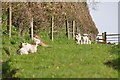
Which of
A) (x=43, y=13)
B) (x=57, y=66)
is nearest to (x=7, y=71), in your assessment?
(x=57, y=66)

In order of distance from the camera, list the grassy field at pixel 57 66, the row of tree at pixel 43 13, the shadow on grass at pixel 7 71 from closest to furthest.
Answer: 1. the grassy field at pixel 57 66
2. the shadow on grass at pixel 7 71
3. the row of tree at pixel 43 13

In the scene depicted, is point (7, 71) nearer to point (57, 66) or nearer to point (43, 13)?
point (57, 66)

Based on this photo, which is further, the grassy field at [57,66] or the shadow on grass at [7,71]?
the shadow on grass at [7,71]

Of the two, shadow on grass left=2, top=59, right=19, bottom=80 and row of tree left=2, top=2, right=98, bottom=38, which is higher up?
row of tree left=2, top=2, right=98, bottom=38

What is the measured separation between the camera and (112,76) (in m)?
9.34

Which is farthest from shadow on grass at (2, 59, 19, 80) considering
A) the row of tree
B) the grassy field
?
the row of tree

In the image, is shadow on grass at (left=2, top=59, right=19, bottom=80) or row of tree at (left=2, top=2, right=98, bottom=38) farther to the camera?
row of tree at (left=2, top=2, right=98, bottom=38)

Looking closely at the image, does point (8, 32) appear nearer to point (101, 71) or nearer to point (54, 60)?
point (54, 60)

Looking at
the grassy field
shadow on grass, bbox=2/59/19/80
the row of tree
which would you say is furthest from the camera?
the row of tree

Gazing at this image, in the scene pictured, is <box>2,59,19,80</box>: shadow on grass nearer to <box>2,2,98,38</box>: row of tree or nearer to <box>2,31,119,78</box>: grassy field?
<box>2,31,119,78</box>: grassy field

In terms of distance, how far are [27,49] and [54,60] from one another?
251 cm

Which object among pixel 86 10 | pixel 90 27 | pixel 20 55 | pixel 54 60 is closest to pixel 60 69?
pixel 54 60

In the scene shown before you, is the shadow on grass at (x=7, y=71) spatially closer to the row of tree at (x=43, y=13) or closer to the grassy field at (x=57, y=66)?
the grassy field at (x=57, y=66)

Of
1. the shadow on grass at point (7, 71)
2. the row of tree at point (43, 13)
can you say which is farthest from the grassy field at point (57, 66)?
the row of tree at point (43, 13)
